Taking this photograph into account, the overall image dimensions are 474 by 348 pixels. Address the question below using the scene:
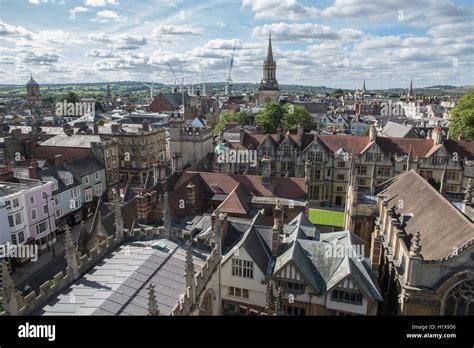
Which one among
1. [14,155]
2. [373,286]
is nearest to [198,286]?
[373,286]

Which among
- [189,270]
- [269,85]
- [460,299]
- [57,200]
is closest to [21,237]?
[57,200]

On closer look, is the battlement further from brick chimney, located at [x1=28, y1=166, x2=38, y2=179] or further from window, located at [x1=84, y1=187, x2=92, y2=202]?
window, located at [x1=84, y1=187, x2=92, y2=202]

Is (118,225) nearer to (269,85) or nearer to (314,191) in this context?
(314,191)

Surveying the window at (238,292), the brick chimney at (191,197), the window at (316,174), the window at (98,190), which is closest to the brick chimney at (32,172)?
the window at (98,190)

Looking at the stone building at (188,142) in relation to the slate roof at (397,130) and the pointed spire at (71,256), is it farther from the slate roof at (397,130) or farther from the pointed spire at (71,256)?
the slate roof at (397,130)

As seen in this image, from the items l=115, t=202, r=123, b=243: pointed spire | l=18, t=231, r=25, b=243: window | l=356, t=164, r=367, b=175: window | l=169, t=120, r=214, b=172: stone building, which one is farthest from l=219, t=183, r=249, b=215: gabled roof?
l=356, t=164, r=367, b=175: window
